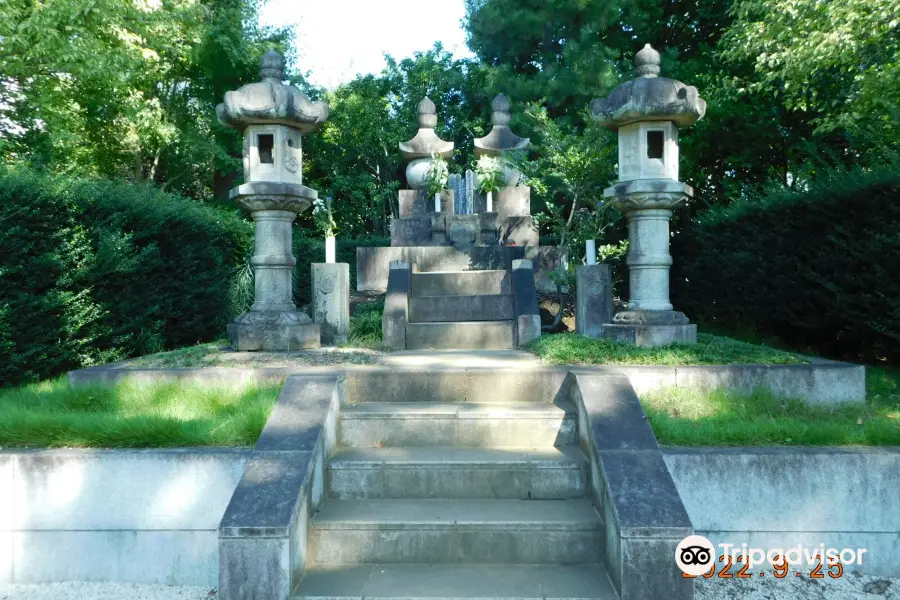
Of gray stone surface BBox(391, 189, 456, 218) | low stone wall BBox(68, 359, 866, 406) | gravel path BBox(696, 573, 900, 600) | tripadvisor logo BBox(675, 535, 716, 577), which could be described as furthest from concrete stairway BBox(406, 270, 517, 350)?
tripadvisor logo BBox(675, 535, 716, 577)

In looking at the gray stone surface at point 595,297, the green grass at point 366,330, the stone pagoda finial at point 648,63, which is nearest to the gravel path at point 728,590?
the green grass at point 366,330

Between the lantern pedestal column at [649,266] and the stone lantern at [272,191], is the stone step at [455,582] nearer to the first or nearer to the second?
the lantern pedestal column at [649,266]

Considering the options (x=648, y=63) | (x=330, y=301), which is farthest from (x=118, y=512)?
(x=648, y=63)

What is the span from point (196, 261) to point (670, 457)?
7311 millimetres

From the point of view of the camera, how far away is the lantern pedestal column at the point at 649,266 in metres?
6.09

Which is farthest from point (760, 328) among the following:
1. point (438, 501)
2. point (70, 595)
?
point (70, 595)

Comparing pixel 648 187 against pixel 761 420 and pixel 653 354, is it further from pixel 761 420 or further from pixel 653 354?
pixel 761 420

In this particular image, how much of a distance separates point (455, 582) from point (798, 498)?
2.22m

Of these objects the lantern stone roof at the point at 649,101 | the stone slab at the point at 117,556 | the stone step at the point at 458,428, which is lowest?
the stone slab at the point at 117,556

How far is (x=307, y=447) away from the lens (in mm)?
3785

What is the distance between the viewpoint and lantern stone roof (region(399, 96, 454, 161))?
11.7 meters

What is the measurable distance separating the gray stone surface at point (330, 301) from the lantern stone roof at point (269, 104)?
1.68 m

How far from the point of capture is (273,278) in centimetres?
680

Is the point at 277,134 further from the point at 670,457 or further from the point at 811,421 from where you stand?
the point at 811,421
